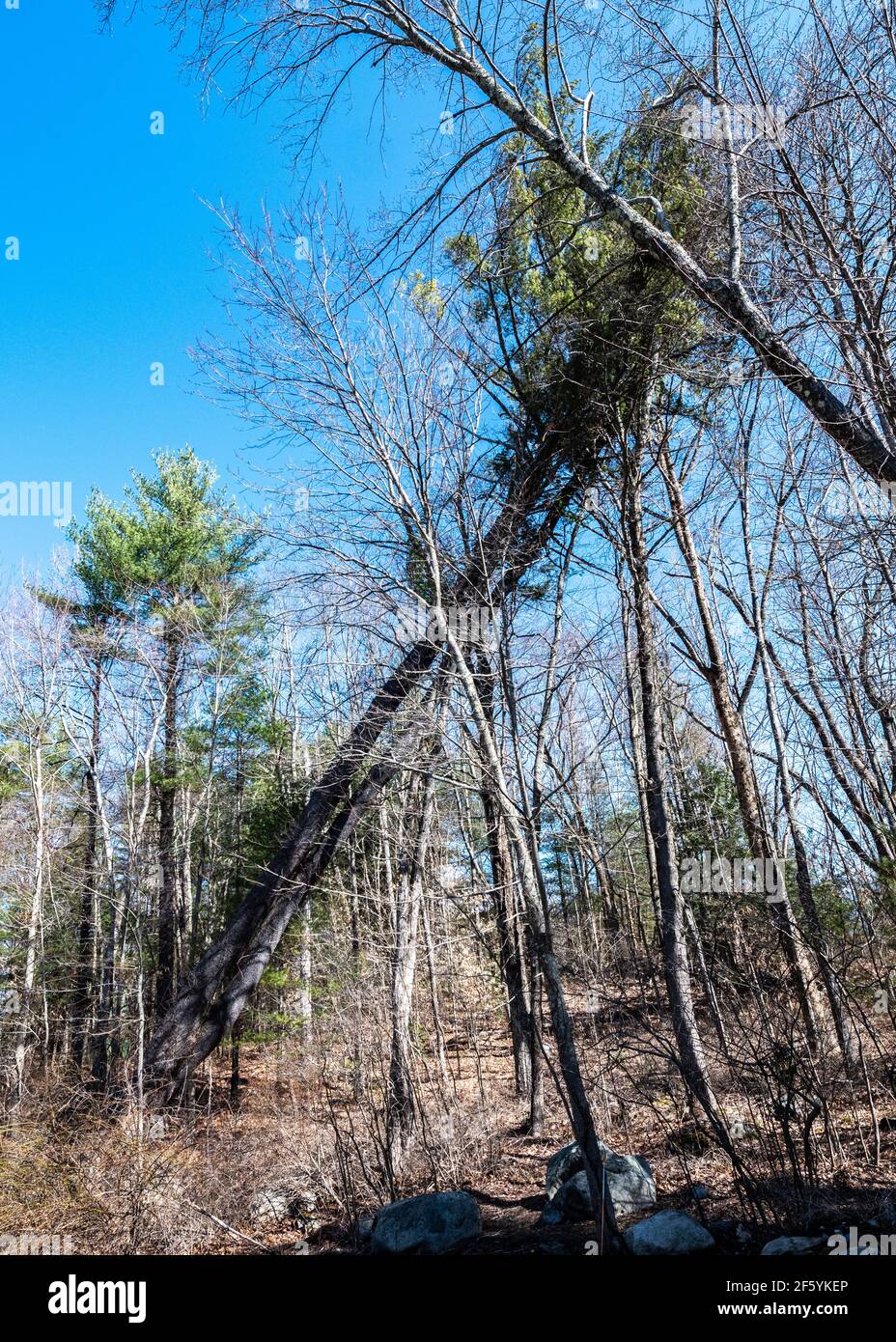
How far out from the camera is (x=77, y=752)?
14766mm

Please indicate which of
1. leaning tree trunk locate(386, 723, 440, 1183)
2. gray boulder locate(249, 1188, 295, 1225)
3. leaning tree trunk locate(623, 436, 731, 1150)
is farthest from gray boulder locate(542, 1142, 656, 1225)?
gray boulder locate(249, 1188, 295, 1225)

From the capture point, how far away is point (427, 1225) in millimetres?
5656

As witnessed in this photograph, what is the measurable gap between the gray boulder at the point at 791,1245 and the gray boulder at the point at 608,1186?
4.69 feet

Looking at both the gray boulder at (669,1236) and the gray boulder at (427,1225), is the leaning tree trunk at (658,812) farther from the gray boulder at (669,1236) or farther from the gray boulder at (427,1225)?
the gray boulder at (427,1225)

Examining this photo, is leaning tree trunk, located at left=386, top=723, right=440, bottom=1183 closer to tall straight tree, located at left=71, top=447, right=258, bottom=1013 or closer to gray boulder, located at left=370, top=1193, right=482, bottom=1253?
gray boulder, located at left=370, top=1193, right=482, bottom=1253

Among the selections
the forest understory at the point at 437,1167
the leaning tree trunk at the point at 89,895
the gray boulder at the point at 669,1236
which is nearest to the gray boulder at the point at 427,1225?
the forest understory at the point at 437,1167

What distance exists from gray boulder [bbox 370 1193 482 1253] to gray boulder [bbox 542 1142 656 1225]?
65 cm

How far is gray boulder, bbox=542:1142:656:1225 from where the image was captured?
555 centimetres
